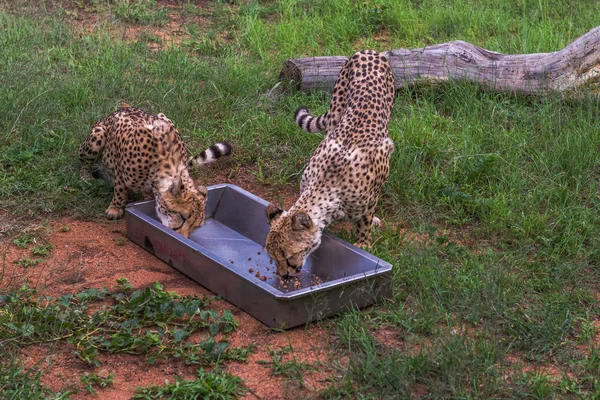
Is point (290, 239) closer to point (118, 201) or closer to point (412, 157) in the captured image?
point (118, 201)

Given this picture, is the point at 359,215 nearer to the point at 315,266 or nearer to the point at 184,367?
the point at 315,266

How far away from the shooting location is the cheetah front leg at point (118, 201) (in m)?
5.58

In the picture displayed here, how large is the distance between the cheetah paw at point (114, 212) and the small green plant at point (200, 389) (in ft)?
6.69

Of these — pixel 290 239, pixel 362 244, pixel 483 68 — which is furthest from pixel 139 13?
pixel 290 239

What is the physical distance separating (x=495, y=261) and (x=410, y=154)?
1.35m

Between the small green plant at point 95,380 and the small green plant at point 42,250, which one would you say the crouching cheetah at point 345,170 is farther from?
the small green plant at point 42,250

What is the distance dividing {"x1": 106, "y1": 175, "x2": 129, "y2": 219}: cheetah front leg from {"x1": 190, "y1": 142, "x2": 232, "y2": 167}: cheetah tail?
0.54m

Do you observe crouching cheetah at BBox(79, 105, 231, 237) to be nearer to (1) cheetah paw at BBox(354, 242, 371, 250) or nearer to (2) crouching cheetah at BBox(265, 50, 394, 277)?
(2) crouching cheetah at BBox(265, 50, 394, 277)

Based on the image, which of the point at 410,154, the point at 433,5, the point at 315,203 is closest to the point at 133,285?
the point at 315,203

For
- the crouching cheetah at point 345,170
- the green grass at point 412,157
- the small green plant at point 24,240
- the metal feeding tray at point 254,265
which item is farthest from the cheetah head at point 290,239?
the small green plant at point 24,240

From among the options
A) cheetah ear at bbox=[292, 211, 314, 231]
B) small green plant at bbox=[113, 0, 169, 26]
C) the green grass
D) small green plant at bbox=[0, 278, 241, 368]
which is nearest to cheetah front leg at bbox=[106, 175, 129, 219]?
the green grass

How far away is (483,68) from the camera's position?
22.7 ft

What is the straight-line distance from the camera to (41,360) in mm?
3871

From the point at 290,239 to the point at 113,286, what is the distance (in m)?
1.01
